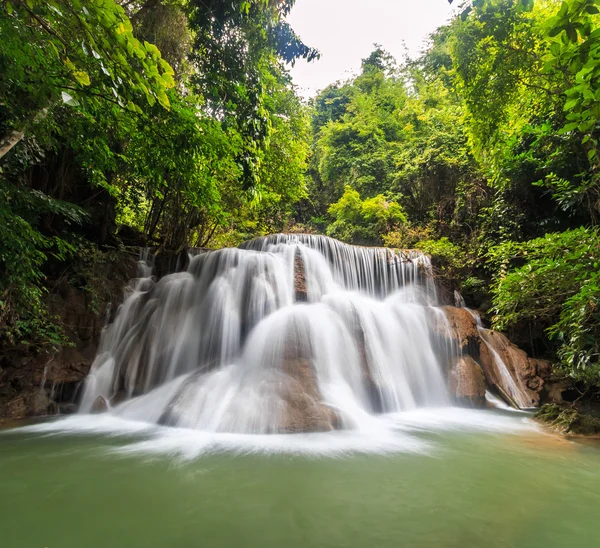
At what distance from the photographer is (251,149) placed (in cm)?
548

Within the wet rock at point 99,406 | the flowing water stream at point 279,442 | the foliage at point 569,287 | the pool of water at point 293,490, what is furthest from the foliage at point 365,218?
the wet rock at point 99,406

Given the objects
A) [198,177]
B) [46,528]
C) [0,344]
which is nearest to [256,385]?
[46,528]

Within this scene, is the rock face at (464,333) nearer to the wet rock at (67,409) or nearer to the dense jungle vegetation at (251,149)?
the dense jungle vegetation at (251,149)

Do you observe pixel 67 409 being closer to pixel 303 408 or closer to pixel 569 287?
pixel 303 408

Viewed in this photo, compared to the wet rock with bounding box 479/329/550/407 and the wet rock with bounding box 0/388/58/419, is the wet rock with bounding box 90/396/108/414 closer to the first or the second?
the wet rock with bounding box 0/388/58/419

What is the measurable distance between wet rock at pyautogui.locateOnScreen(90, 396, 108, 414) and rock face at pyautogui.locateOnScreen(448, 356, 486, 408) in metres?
6.98

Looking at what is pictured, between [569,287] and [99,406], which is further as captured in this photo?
[99,406]

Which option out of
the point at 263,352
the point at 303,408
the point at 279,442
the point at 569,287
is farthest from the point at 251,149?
the point at 569,287

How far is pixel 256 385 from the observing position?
5.43 m

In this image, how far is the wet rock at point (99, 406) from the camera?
19.9 feet

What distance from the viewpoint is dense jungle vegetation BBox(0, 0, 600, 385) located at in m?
2.16

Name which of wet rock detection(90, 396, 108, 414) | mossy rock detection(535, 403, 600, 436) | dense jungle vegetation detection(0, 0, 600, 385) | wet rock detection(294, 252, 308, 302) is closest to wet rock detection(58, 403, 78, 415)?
wet rock detection(90, 396, 108, 414)

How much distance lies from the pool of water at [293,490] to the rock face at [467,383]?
217 centimetres

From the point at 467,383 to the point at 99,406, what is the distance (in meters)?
7.44
